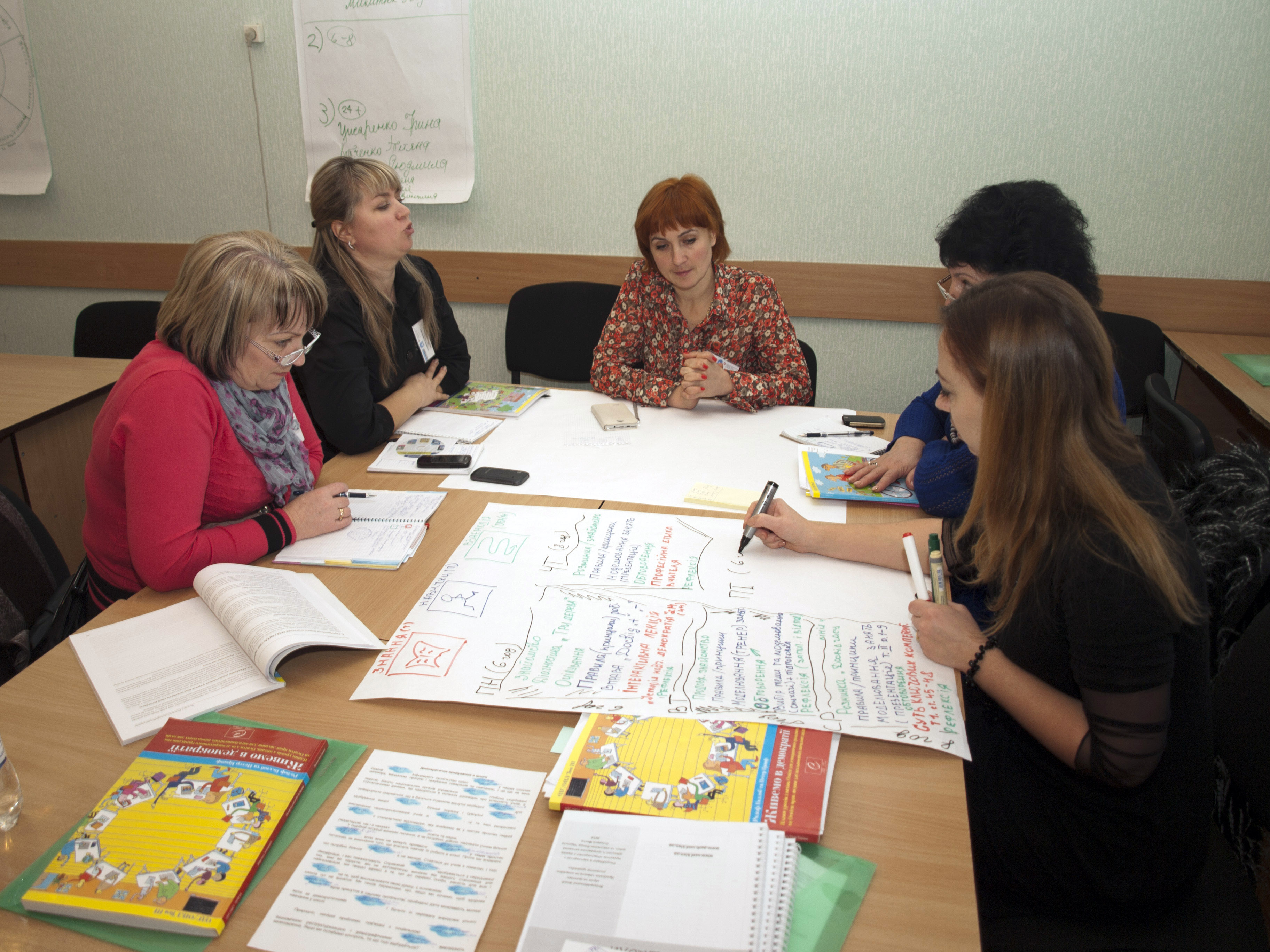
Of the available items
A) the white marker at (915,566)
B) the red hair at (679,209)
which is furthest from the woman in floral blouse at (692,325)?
the white marker at (915,566)

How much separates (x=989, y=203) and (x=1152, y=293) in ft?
5.53

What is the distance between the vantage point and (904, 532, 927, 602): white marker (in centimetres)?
127

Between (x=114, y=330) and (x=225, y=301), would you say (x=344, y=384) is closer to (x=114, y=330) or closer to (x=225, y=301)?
(x=225, y=301)

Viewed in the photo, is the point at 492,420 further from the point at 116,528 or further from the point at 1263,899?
the point at 1263,899

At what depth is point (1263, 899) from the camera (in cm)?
147

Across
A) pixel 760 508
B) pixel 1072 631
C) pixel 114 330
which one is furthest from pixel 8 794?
pixel 114 330

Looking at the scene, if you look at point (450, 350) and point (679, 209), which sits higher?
point (679, 209)

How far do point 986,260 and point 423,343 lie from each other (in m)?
1.46

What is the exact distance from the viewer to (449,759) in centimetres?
94

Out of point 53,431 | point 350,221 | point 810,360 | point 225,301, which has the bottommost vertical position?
point 53,431

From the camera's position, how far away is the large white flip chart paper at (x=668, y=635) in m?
1.01

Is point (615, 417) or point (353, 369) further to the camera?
point (615, 417)

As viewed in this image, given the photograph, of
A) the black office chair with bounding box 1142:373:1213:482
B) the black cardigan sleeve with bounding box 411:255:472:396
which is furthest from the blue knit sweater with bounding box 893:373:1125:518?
the black cardigan sleeve with bounding box 411:255:472:396

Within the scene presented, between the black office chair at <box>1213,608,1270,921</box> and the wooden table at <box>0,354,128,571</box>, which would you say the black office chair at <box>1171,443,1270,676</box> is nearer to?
the black office chair at <box>1213,608,1270,921</box>
